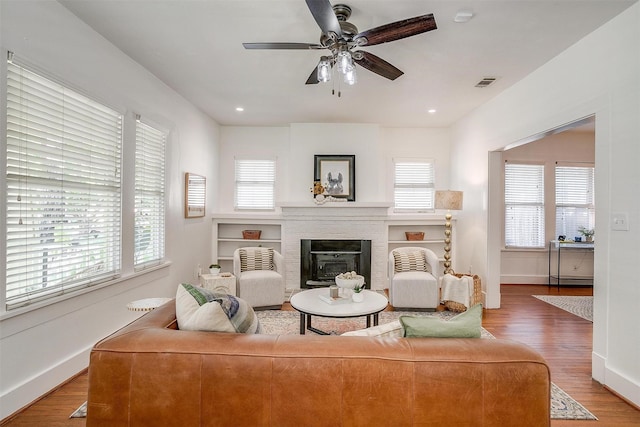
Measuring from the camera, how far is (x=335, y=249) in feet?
17.0

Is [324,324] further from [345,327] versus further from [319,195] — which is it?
[319,195]

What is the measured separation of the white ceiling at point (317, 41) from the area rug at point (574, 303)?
305 centimetres

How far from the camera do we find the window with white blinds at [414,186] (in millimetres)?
5758

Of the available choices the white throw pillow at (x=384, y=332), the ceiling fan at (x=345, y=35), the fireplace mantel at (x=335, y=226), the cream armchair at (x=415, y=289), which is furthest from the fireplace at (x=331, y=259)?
the white throw pillow at (x=384, y=332)

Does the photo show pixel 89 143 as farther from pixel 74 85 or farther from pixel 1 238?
pixel 1 238

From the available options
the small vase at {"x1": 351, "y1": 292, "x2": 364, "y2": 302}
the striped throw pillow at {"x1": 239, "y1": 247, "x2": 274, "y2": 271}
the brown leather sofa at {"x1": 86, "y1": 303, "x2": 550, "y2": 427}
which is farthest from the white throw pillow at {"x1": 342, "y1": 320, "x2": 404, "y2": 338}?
the striped throw pillow at {"x1": 239, "y1": 247, "x2": 274, "y2": 271}

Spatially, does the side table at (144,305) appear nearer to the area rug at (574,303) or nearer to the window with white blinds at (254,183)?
the window with white blinds at (254,183)

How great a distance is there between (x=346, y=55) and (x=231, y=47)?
4.14 feet

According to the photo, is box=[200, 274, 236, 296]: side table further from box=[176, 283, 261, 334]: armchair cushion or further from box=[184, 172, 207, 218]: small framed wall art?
box=[176, 283, 261, 334]: armchair cushion

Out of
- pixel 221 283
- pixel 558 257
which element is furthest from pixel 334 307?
pixel 558 257

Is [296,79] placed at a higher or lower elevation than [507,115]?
higher

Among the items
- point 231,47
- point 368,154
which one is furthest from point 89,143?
point 368,154

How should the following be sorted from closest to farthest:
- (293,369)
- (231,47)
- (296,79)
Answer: (293,369)
(231,47)
(296,79)

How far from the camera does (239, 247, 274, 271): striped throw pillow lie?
444 centimetres
